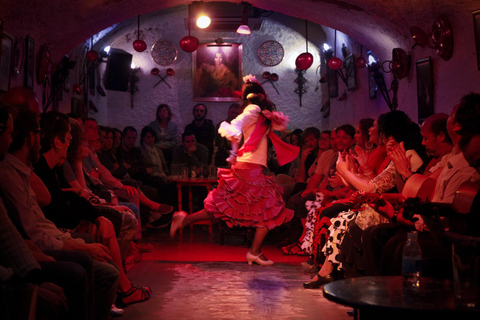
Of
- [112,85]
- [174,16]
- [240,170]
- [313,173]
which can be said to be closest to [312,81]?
[174,16]

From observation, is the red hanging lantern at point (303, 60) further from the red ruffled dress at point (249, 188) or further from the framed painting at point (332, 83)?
the red ruffled dress at point (249, 188)

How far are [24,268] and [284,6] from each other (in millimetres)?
6213

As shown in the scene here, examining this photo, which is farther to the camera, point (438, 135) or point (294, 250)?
point (294, 250)

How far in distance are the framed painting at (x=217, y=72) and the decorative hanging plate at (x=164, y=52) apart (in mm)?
488

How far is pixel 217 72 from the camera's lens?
1216 cm

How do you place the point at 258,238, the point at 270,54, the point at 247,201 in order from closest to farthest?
the point at 247,201, the point at 258,238, the point at 270,54

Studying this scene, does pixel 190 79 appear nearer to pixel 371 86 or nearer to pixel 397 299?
pixel 371 86

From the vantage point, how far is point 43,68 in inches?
262

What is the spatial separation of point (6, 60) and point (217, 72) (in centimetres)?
696

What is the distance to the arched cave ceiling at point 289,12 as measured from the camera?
221 inches

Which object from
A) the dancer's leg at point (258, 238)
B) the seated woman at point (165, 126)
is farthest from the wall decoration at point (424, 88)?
the seated woman at point (165, 126)

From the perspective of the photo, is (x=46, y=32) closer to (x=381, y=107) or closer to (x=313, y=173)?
(x=313, y=173)

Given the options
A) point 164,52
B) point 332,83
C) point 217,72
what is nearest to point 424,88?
point 332,83

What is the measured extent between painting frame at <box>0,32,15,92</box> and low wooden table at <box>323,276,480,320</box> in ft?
14.1
